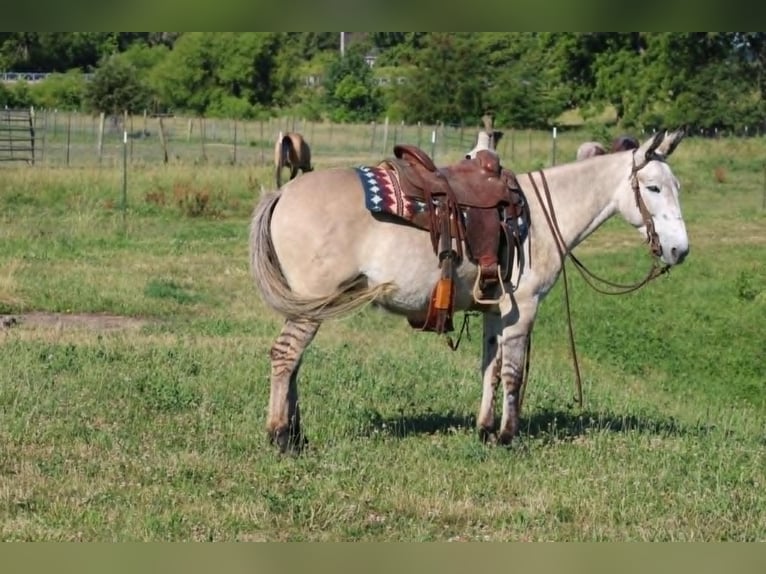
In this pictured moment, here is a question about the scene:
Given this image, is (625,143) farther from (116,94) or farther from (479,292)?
(116,94)

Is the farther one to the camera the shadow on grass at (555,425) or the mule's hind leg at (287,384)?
the shadow on grass at (555,425)

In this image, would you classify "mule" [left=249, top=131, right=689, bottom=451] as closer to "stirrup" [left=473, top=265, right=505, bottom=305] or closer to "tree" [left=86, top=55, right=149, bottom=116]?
"stirrup" [left=473, top=265, right=505, bottom=305]

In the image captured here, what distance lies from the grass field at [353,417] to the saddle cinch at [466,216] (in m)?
1.18

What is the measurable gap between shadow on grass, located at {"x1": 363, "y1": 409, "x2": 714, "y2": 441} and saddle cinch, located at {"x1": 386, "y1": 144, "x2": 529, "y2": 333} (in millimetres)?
967

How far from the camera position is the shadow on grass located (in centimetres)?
903

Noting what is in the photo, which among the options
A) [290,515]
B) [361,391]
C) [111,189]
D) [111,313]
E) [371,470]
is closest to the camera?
[290,515]

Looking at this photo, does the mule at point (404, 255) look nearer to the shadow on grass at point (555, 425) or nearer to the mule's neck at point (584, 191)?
the mule's neck at point (584, 191)

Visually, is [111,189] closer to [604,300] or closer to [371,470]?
[604,300]

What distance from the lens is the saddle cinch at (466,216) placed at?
A: 818 centimetres

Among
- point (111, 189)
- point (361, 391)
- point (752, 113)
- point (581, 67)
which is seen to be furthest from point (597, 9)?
point (752, 113)

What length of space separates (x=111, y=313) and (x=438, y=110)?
38539 millimetres

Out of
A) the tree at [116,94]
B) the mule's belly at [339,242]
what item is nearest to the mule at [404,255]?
the mule's belly at [339,242]

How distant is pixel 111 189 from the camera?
28.0m

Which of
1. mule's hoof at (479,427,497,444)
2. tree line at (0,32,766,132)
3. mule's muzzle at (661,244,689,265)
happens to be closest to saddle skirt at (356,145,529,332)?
mule's hoof at (479,427,497,444)
